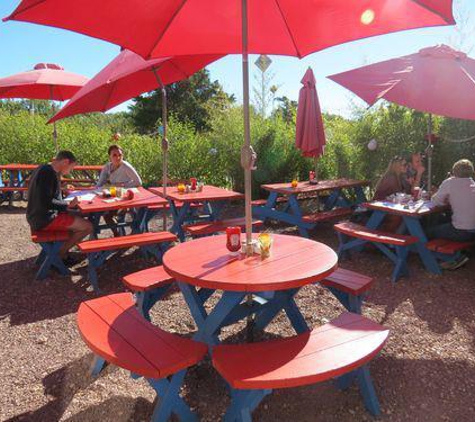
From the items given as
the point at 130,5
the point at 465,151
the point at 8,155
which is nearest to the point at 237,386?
the point at 130,5

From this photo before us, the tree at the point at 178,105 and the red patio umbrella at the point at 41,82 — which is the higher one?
the tree at the point at 178,105

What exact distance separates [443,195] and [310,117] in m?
2.42

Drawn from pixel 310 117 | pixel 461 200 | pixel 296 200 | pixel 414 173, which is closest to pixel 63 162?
pixel 296 200

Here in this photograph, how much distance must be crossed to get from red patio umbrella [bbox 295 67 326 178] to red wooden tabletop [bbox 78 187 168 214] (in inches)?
101

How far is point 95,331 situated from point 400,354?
79.5 inches

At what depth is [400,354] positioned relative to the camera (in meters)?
2.77

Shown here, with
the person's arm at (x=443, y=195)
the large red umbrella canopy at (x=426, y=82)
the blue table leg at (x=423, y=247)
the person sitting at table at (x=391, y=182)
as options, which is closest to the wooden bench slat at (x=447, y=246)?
the blue table leg at (x=423, y=247)

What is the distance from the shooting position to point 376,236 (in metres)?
4.28

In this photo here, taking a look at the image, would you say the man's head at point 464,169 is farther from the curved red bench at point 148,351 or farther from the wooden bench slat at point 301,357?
the curved red bench at point 148,351

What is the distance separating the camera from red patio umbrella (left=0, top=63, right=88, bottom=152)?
5406 mm

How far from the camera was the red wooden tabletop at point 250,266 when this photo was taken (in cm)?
204

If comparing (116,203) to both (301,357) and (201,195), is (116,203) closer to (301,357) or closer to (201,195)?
(201,195)

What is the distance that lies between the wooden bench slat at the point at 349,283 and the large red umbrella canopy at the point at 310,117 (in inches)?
142

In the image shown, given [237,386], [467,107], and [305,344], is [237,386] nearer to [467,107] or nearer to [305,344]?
[305,344]
